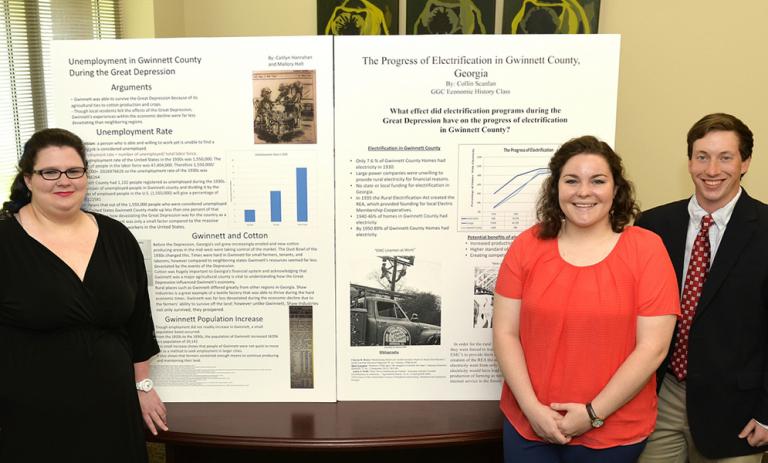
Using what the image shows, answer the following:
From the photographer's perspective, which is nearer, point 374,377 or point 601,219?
point 601,219

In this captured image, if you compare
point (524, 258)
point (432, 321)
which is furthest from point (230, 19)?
point (524, 258)

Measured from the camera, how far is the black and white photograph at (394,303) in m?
2.16

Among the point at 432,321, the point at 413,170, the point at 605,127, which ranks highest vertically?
the point at 605,127

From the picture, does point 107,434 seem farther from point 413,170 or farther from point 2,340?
point 413,170

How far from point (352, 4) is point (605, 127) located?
6.42ft

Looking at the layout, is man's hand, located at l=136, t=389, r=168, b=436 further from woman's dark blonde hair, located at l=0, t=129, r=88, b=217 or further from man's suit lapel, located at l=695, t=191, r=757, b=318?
man's suit lapel, located at l=695, t=191, r=757, b=318

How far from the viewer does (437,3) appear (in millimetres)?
3457

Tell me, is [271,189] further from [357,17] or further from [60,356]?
[357,17]

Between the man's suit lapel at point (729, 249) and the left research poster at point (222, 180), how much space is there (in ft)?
4.01

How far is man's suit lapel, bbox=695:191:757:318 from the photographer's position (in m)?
1.86

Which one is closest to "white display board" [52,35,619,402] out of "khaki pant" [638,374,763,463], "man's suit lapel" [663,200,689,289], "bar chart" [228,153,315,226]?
"bar chart" [228,153,315,226]

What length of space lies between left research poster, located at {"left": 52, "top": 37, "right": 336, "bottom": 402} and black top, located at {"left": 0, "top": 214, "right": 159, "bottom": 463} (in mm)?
299

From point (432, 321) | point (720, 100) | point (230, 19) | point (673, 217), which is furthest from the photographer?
point (230, 19)

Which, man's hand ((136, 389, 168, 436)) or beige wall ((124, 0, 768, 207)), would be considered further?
beige wall ((124, 0, 768, 207))
